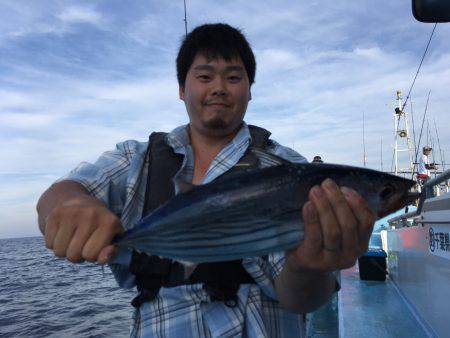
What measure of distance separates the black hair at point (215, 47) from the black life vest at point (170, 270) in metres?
0.67

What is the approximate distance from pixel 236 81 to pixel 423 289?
5159mm

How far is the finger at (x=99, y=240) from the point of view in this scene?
1736 millimetres

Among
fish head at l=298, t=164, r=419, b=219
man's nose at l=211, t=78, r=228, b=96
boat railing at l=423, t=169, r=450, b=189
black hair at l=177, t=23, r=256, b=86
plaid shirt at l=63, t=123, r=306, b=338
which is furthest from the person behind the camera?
boat railing at l=423, t=169, r=450, b=189

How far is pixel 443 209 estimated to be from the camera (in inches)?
183

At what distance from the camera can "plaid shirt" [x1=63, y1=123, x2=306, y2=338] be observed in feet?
7.18

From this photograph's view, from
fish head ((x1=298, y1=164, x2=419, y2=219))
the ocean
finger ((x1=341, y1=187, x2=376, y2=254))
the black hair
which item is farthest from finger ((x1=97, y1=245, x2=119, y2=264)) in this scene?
the ocean

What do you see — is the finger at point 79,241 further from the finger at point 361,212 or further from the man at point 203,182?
the finger at point 361,212

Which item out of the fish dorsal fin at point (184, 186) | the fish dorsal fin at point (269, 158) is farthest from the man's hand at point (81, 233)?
the fish dorsal fin at point (269, 158)

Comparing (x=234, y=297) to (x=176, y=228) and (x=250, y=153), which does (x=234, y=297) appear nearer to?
(x=176, y=228)

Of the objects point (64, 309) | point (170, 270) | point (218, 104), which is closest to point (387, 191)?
point (218, 104)

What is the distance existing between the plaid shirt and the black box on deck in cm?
767

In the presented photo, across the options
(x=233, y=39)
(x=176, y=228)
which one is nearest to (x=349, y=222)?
(x=176, y=228)

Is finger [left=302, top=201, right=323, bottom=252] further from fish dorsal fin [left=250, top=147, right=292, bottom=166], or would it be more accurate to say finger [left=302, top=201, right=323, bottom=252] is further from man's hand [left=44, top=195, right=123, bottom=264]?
man's hand [left=44, top=195, right=123, bottom=264]

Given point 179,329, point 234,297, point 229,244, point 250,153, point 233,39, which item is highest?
point 233,39
